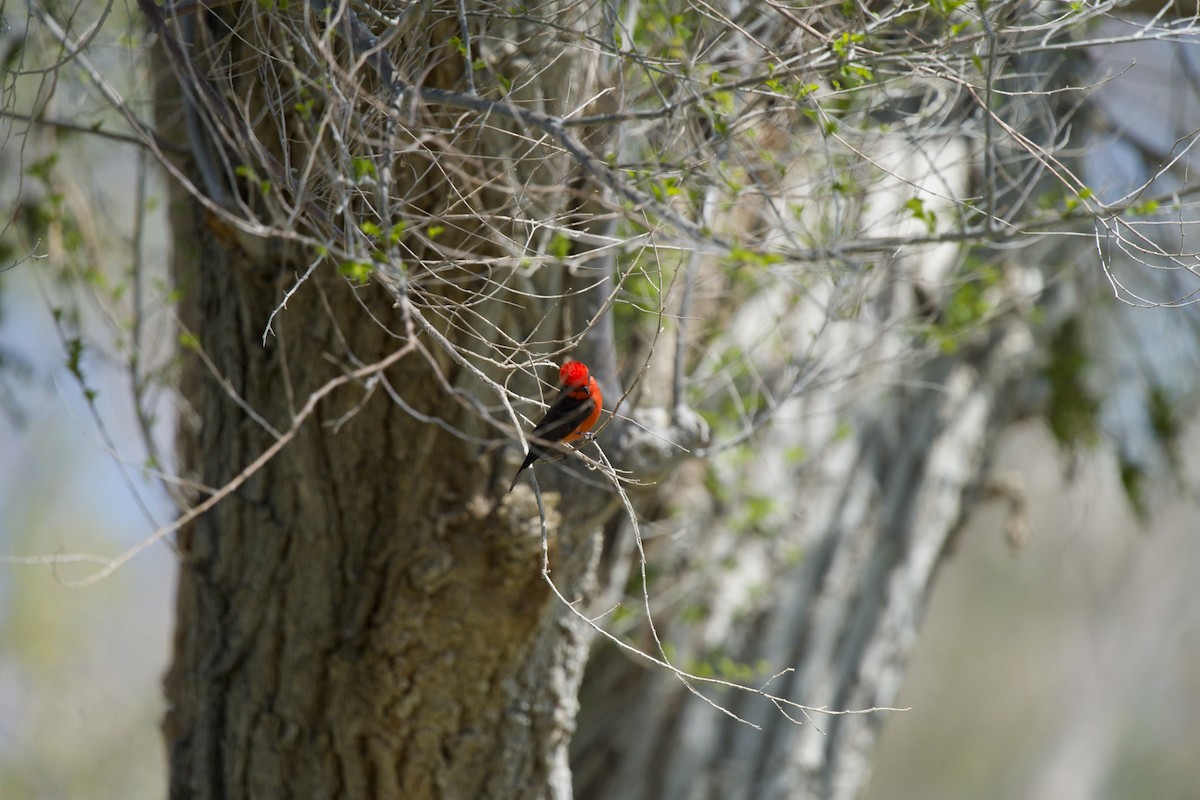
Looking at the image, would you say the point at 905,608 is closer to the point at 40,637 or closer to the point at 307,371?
the point at 307,371

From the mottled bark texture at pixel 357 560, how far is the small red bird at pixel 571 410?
14.1 inches

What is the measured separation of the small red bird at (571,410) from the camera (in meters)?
2.22

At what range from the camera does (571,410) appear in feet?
7.27

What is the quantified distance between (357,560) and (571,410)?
2.94 feet

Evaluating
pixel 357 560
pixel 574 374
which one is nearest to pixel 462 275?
pixel 574 374

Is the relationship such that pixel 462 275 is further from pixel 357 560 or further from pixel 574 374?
pixel 357 560

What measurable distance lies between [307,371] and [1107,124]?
11.7 feet

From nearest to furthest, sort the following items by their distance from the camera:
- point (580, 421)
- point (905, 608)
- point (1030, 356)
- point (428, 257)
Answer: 1. point (580, 421)
2. point (428, 257)
3. point (905, 608)
4. point (1030, 356)

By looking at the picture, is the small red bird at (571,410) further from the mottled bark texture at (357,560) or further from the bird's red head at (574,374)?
the mottled bark texture at (357,560)

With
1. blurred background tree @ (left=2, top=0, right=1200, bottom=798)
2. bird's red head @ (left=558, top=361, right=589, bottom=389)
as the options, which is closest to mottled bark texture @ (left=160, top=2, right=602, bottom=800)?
blurred background tree @ (left=2, top=0, right=1200, bottom=798)

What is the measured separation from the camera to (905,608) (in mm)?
4500

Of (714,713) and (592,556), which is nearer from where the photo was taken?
(592,556)

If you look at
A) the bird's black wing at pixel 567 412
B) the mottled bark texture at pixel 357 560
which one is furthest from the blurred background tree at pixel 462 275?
the bird's black wing at pixel 567 412

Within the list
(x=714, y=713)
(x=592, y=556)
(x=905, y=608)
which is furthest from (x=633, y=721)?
(x=592, y=556)
